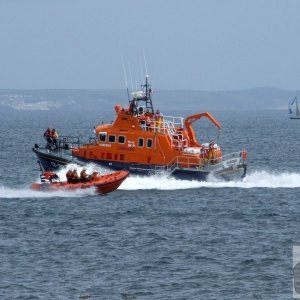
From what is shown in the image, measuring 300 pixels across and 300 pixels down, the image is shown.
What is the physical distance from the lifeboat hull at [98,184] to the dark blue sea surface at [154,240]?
459 millimetres

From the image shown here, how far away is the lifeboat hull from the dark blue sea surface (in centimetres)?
46

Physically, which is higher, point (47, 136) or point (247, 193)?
point (47, 136)

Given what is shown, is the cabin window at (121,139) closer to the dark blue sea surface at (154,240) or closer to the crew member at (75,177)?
the dark blue sea surface at (154,240)

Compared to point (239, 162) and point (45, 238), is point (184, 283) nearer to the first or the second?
point (45, 238)

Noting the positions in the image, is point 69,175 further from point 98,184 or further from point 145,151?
point 145,151

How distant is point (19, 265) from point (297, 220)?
14.4m

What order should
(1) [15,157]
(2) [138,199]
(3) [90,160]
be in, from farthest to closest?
(1) [15,157] < (3) [90,160] < (2) [138,199]

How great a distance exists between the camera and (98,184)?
170 feet

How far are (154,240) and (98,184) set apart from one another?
452 inches

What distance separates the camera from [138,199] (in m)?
52.2

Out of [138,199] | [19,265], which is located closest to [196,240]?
[19,265]

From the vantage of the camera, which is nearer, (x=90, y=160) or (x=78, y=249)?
(x=78, y=249)

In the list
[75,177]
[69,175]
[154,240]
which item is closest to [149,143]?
[75,177]

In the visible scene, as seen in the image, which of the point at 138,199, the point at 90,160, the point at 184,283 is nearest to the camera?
the point at 184,283
